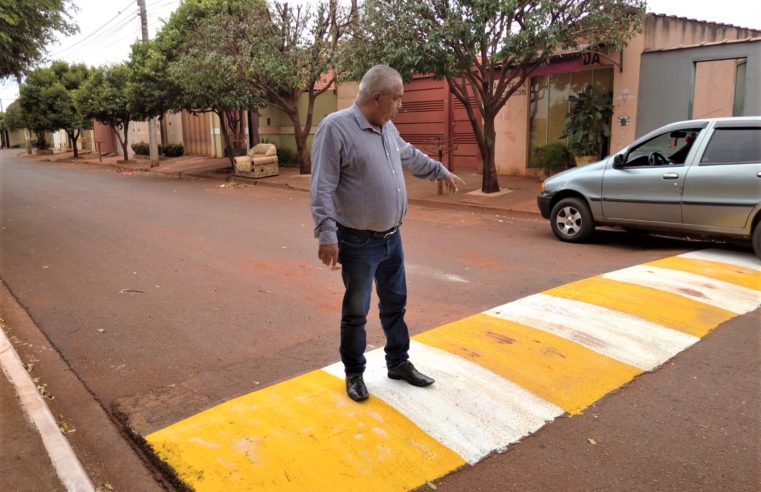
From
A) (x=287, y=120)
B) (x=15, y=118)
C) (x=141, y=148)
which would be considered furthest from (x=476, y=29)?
(x=15, y=118)

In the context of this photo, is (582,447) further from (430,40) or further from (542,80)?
(542,80)

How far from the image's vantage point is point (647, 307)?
5.20 m

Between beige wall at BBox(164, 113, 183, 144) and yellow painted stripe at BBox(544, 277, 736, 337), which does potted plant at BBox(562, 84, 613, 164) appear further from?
beige wall at BBox(164, 113, 183, 144)

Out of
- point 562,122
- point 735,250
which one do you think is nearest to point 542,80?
point 562,122

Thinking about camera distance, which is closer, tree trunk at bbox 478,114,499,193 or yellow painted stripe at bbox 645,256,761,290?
yellow painted stripe at bbox 645,256,761,290

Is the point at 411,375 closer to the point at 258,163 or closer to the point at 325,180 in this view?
the point at 325,180

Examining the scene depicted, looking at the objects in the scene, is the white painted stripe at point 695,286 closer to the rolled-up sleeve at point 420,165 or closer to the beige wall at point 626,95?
the rolled-up sleeve at point 420,165

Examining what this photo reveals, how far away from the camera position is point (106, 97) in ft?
92.9

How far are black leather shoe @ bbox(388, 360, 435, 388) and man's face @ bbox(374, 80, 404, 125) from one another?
1.53 metres

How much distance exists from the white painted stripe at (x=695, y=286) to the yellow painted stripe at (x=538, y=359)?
1.46 metres

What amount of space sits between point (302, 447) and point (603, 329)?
2.72m

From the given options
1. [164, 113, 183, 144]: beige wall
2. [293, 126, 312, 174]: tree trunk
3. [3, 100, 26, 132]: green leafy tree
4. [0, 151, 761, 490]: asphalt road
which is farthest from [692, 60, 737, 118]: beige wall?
[3, 100, 26, 132]: green leafy tree

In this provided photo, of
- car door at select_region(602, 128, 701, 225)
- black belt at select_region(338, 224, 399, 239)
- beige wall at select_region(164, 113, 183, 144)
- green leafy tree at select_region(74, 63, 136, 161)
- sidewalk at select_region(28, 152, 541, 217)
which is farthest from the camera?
beige wall at select_region(164, 113, 183, 144)

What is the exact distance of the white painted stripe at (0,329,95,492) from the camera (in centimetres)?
290
